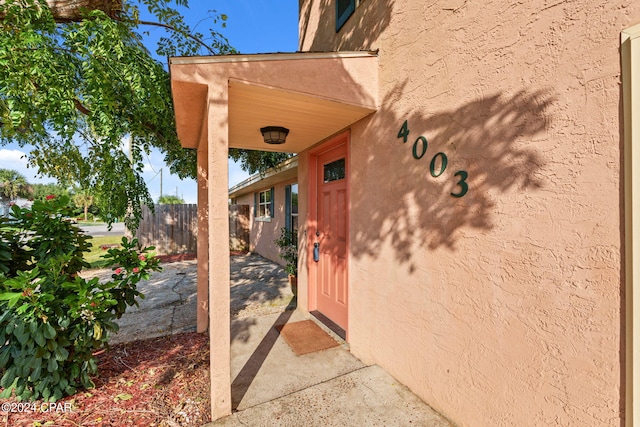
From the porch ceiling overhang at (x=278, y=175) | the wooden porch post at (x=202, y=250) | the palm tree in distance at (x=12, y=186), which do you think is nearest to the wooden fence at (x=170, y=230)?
the porch ceiling overhang at (x=278, y=175)

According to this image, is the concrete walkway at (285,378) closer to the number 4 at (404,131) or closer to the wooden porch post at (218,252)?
the wooden porch post at (218,252)

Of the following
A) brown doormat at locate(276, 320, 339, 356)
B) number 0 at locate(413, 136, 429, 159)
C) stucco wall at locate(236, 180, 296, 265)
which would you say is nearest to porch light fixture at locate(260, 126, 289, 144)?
number 0 at locate(413, 136, 429, 159)

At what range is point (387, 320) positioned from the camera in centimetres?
269

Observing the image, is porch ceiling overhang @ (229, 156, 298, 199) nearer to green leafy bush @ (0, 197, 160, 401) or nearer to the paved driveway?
the paved driveway

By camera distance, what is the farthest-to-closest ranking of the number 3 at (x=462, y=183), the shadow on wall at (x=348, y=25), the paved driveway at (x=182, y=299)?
the paved driveway at (x=182, y=299) → the shadow on wall at (x=348, y=25) → the number 3 at (x=462, y=183)

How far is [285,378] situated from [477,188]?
2.40 m

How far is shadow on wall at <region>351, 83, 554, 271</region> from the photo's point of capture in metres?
1.62

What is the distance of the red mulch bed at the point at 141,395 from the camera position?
7.04 ft

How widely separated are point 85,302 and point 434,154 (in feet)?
9.56

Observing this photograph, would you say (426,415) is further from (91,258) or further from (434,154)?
(91,258)

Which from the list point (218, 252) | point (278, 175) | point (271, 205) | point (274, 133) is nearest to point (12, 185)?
point (271, 205)

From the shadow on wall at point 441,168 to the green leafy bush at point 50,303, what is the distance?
2344 mm

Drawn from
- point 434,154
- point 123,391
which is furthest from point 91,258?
point 434,154

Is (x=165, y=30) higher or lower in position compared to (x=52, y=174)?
higher
